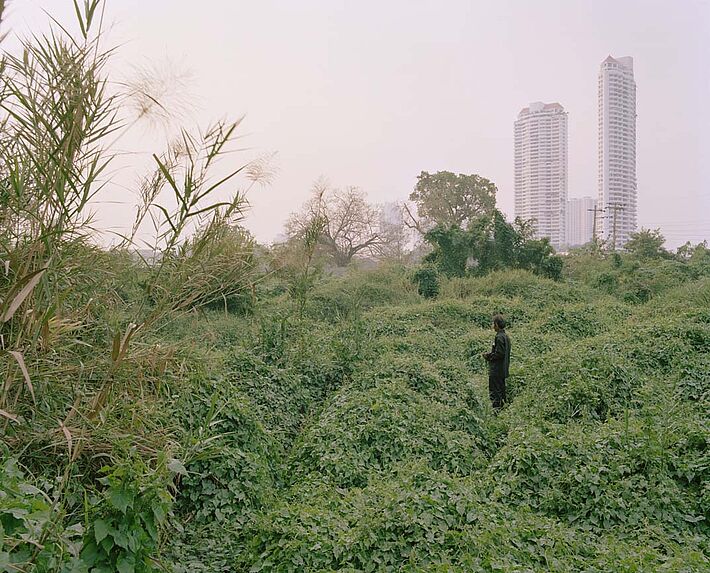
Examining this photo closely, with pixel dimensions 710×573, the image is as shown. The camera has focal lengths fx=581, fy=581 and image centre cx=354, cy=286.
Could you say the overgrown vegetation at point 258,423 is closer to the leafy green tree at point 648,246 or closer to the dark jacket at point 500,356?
the dark jacket at point 500,356

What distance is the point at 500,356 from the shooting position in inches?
261

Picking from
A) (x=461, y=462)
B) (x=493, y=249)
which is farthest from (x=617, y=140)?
(x=461, y=462)

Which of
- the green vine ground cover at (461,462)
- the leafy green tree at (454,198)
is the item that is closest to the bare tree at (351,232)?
the leafy green tree at (454,198)

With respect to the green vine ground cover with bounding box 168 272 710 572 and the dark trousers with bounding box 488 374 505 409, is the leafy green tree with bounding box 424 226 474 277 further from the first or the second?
the dark trousers with bounding box 488 374 505 409

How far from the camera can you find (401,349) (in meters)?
8.59

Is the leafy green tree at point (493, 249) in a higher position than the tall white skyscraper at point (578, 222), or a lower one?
lower

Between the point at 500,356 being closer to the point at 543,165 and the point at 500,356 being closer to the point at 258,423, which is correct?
the point at 258,423

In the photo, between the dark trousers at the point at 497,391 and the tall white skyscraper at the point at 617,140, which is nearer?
the dark trousers at the point at 497,391

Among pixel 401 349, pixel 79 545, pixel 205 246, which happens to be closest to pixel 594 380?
pixel 401 349

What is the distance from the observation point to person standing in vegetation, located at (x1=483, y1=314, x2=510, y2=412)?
6637mm

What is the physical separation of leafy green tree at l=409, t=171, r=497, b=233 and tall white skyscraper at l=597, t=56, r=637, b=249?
7.14 metres

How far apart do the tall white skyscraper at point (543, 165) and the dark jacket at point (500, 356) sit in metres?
33.9

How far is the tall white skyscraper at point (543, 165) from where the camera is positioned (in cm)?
3888

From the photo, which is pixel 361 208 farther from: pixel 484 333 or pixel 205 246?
pixel 205 246
